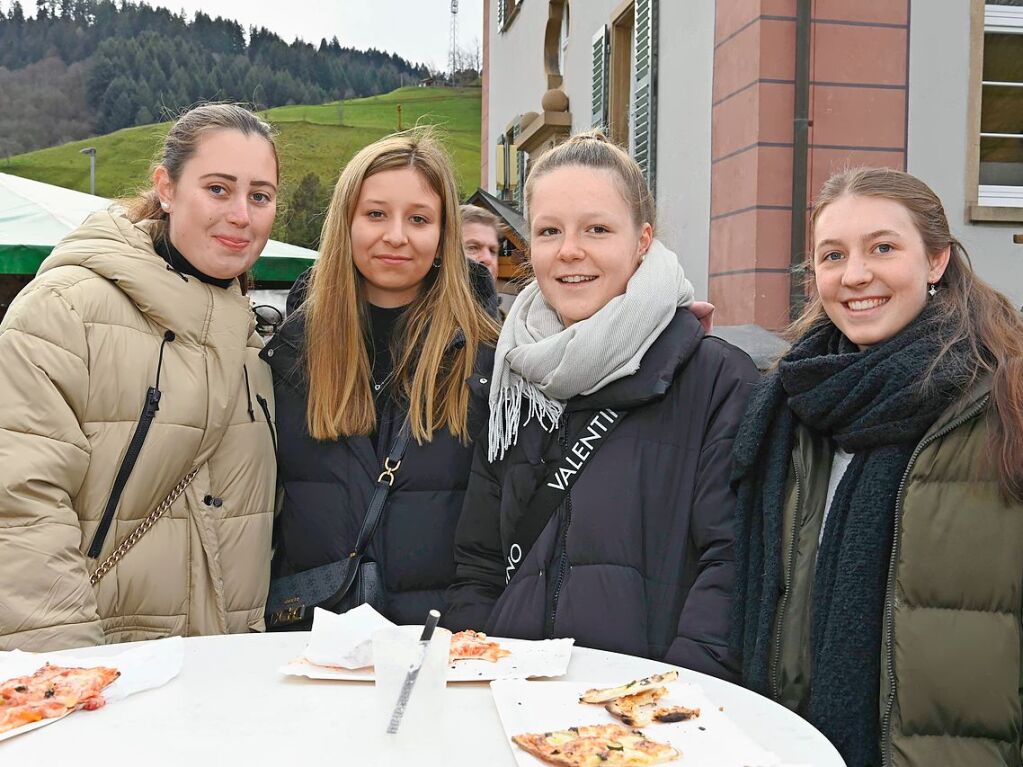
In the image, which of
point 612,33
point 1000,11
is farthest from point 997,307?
point 612,33

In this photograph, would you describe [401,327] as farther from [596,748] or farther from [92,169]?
[92,169]

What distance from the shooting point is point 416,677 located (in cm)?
167

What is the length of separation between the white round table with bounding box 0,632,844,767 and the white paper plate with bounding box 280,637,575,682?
2 centimetres

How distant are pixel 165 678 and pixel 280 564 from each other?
1.00m

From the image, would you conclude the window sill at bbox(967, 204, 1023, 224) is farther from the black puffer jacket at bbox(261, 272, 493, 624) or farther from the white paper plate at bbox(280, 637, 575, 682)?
the white paper plate at bbox(280, 637, 575, 682)

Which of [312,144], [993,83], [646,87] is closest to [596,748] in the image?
[993,83]

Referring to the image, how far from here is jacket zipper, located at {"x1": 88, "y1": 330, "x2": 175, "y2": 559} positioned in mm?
2506

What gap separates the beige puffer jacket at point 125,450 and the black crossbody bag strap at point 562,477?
755 mm

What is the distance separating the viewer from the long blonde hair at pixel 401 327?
286cm

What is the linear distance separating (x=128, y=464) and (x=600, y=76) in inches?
309

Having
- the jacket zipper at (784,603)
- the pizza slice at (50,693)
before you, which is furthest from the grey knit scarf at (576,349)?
the pizza slice at (50,693)

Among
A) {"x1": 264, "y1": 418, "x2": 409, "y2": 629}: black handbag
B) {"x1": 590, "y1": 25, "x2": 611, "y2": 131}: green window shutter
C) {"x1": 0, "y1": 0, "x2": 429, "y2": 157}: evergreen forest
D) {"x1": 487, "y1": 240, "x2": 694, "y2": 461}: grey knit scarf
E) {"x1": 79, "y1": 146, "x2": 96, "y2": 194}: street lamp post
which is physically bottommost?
{"x1": 264, "y1": 418, "x2": 409, "y2": 629}: black handbag

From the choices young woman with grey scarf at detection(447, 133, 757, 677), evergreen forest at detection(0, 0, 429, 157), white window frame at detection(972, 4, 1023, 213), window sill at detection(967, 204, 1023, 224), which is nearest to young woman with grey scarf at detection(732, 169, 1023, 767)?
young woman with grey scarf at detection(447, 133, 757, 677)

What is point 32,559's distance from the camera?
2.30 m
